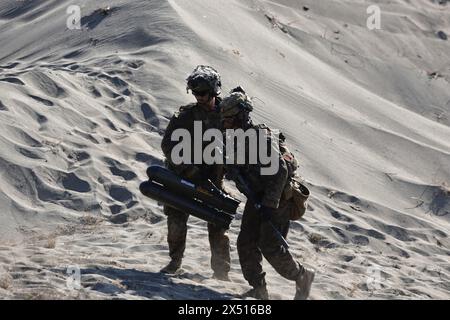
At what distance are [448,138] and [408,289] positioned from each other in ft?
22.0

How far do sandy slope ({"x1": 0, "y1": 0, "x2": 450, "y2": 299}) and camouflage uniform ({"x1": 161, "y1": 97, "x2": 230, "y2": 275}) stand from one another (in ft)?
0.65

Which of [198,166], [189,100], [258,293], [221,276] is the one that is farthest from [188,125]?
[189,100]

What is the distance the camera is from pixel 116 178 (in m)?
10.2

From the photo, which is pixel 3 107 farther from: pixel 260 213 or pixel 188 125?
pixel 260 213

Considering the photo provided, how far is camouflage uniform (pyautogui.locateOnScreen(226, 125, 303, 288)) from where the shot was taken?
6961mm

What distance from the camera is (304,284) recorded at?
285 inches

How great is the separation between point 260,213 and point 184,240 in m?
0.90

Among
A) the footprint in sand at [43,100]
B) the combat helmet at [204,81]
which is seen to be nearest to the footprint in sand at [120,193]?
the footprint in sand at [43,100]

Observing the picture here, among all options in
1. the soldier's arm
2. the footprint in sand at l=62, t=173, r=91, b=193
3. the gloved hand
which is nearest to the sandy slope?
the footprint in sand at l=62, t=173, r=91, b=193

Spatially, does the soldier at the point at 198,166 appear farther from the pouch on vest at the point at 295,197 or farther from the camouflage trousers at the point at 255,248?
the pouch on vest at the point at 295,197

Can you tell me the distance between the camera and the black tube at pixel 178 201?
23.8 feet

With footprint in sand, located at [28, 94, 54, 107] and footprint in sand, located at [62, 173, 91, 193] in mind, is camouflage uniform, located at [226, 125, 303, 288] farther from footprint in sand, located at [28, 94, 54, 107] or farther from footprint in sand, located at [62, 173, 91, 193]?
footprint in sand, located at [28, 94, 54, 107]

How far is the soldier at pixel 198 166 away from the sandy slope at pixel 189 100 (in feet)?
0.65
